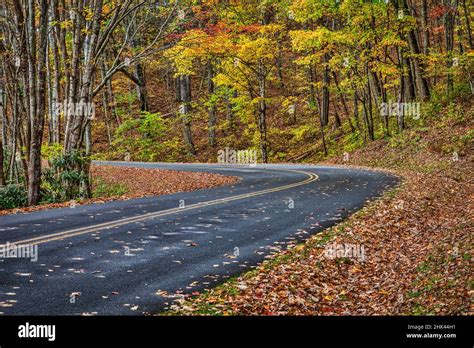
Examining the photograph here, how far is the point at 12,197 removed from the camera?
1798 centimetres

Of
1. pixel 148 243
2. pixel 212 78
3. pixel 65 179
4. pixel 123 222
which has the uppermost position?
pixel 212 78

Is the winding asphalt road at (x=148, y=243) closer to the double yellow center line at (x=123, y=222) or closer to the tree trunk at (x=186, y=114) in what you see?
the double yellow center line at (x=123, y=222)

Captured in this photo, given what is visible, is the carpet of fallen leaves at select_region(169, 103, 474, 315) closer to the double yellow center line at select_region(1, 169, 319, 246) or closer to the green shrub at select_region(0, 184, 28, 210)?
the double yellow center line at select_region(1, 169, 319, 246)

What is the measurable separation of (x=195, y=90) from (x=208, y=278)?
44.8 meters

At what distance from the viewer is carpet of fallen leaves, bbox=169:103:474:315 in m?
7.04

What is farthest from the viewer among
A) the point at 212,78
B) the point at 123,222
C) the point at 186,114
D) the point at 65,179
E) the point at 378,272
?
the point at 186,114

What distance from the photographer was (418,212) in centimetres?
1388

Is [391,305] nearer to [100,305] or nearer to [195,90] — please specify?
[100,305]

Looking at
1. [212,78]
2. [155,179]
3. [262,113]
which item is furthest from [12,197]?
[262,113]

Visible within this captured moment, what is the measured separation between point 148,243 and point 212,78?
91.6 ft

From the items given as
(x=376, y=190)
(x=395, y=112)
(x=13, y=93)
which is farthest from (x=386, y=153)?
(x=13, y=93)

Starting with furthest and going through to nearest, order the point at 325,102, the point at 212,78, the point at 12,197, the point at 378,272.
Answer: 1. the point at 325,102
2. the point at 212,78
3. the point at 12,197
4. the point at 378,272

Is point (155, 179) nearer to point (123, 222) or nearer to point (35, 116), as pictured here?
point (35, 116)

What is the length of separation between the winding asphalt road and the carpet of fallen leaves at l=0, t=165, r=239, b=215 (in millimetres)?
3445
